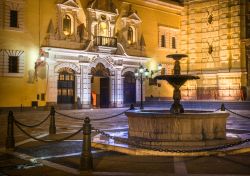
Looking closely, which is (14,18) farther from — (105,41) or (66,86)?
(105,41)

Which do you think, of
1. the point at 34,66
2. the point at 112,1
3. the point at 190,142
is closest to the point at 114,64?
the point at 112,1

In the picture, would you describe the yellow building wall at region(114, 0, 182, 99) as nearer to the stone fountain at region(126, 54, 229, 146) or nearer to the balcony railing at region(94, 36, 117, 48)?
the balcony railing at region(94, 36, 117, 48)

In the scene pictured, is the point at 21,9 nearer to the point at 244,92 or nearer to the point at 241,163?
the point at 244,92

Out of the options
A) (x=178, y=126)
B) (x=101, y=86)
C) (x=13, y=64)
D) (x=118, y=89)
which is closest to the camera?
(x=178, y=126)

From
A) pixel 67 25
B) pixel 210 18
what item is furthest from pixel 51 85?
pixel 210 18

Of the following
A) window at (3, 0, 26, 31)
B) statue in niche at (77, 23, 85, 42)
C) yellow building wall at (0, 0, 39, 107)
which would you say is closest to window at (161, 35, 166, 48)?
statue in niche at (77, 23, 85, 42)

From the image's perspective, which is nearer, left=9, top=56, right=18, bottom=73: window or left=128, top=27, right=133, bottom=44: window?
left=9, top=56, right=18, bottom=73: window

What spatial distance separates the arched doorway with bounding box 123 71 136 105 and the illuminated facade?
0.32 feet

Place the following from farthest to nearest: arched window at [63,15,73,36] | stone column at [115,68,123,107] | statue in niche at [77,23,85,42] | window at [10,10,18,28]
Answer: stone column at [115,68,123,107], statue in niche at [77,23,85,42], arched window at [63,15,73,36], window at [10,10,18,28]

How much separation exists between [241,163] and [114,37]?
2708 centimetres

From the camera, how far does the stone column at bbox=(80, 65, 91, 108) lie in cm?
A: 3190

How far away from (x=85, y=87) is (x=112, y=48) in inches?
176

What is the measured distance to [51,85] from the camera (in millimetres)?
29844

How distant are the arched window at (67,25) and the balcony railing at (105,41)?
2.44 metres
